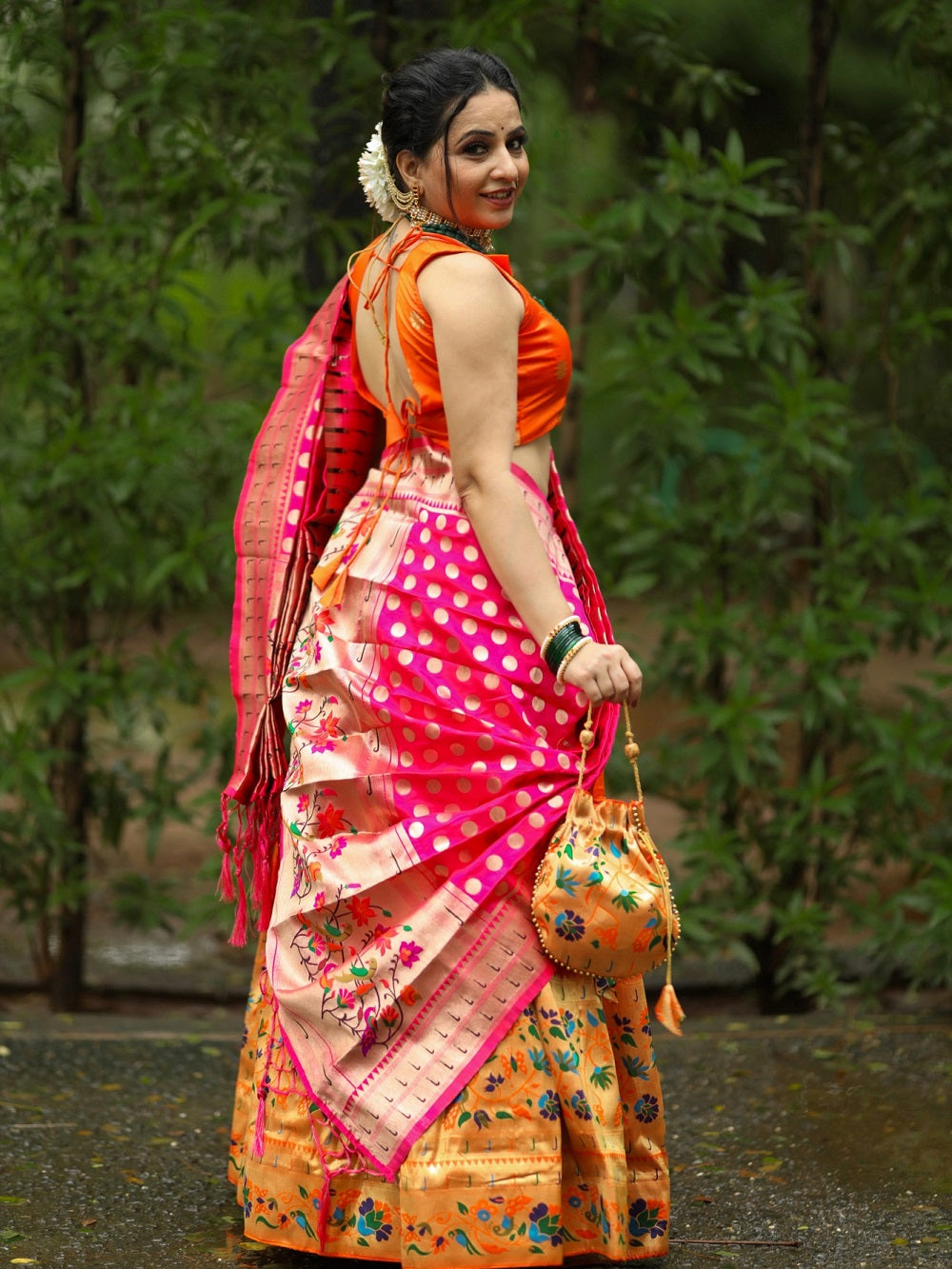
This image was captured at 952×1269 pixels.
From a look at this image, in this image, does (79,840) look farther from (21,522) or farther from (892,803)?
(892,803)

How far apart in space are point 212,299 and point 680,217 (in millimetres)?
1180

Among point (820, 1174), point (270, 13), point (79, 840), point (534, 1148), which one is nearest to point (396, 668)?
point (534, 1148)

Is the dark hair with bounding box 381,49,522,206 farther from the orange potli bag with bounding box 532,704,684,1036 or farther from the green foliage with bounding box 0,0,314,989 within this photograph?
the green foliage with bounding box 0,0,314,989

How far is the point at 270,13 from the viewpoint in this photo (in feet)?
14.7

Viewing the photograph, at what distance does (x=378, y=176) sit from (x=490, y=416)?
19.7 inches

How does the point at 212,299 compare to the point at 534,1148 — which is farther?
the point at 212,299

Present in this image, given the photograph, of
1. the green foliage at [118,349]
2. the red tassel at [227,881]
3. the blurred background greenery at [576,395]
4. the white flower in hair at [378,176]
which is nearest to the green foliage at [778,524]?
the blurred background greenery at [576,395]

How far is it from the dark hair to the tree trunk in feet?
5.87

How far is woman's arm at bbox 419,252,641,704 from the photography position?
2664 millimetres

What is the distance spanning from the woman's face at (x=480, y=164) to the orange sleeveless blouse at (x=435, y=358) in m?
0.06

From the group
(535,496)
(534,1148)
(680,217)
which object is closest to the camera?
(534,1148)

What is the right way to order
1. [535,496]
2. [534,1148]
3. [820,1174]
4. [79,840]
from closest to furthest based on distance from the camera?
[534,1148], [535,496], [820,1174], [79,840]

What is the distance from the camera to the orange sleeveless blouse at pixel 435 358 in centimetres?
274

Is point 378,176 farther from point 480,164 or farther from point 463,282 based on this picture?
point 463,282
